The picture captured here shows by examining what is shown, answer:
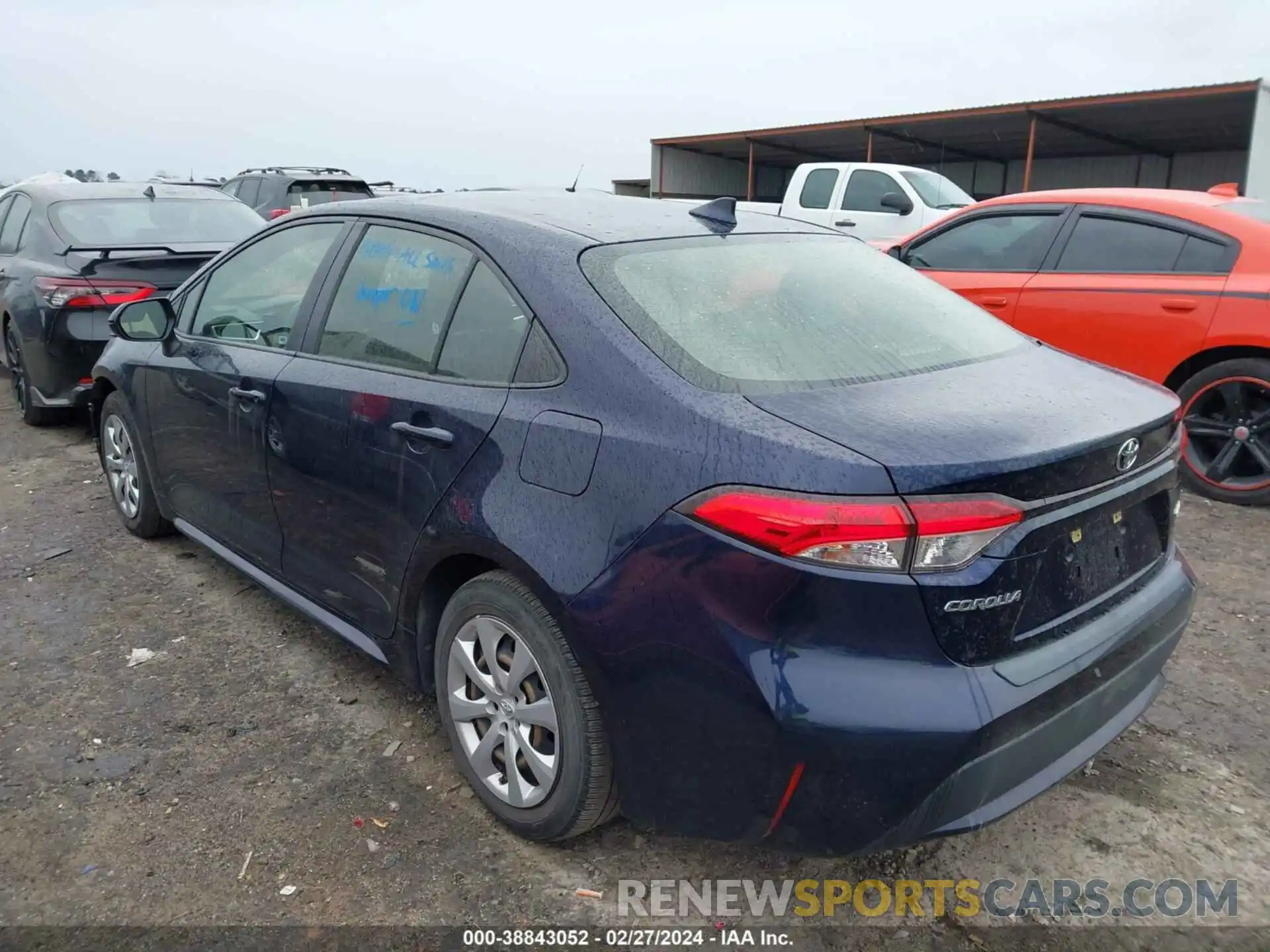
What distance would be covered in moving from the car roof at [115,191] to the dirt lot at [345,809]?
161 inches

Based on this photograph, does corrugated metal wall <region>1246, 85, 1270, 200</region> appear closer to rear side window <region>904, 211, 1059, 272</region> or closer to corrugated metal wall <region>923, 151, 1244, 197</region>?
corrugated metal wall <region>923, 151, 1244, 197</region>

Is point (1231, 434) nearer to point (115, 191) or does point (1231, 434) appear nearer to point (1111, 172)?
point (115, 191)

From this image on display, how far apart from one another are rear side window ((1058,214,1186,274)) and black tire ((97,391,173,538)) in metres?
5.07

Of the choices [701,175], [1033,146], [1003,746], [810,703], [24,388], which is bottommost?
[24,388]

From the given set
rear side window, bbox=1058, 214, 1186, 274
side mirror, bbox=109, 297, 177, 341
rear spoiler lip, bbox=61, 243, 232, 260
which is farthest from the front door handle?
rear side window, bbox=1058, 214, 1186, 274

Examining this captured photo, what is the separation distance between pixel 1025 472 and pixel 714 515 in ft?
2.05

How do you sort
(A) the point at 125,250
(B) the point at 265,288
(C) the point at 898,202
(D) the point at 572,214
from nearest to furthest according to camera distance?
(D) the point at 572,214 → (B) the point at 265,288 → (A) the point at 125,250 → (C) the point at 898,202

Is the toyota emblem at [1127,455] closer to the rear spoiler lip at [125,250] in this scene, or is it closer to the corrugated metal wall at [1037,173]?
the rear spoiler lip at [125,250]

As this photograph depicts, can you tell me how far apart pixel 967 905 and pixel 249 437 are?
265 centimetres

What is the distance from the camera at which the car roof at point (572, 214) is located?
2.64m

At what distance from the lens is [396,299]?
2.87m

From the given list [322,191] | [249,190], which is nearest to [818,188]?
[322,191]

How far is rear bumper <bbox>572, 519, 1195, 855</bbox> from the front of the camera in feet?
6.05

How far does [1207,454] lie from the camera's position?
5.22 m
